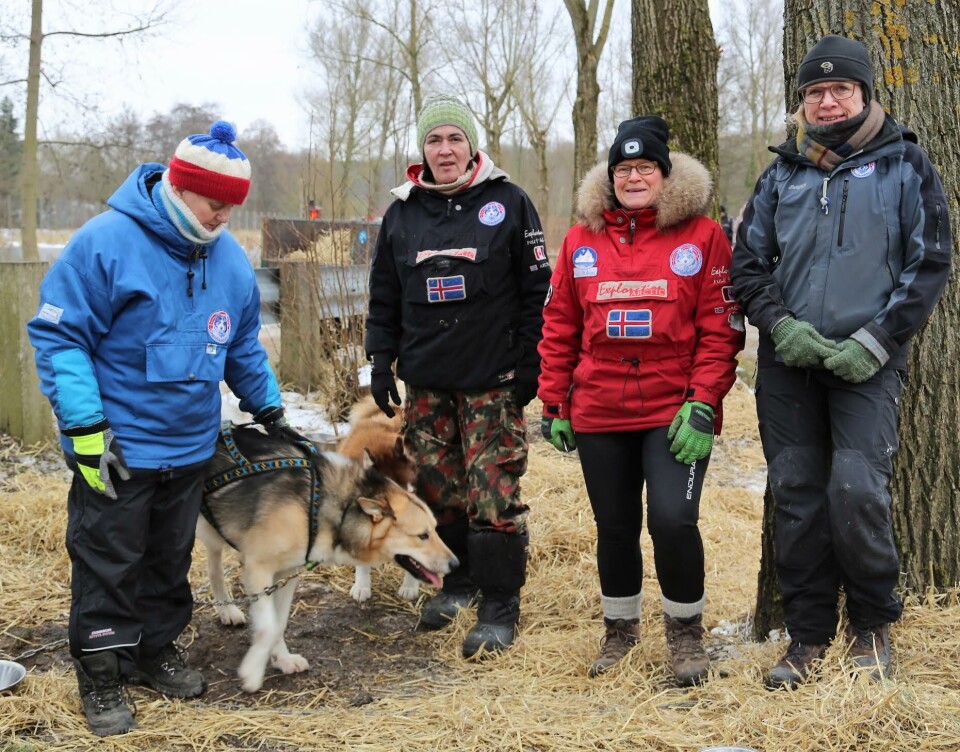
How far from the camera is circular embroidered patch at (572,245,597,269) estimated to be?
10.6 ft

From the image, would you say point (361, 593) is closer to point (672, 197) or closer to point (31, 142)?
point (672, 197)

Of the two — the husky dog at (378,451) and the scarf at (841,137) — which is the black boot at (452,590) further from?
the scarf at (841,137)

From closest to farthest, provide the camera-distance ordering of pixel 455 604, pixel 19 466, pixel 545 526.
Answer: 1. pixel 455 604
2. pixel 545 526
3. pixel 19 466

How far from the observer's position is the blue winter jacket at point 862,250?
271cm

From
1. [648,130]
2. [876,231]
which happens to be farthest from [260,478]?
→ [876,231]

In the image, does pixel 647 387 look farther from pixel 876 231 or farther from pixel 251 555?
pixel 251 555

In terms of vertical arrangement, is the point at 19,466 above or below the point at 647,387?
below

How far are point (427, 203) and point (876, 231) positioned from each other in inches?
77.3

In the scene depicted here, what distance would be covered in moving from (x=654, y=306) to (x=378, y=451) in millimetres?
1773

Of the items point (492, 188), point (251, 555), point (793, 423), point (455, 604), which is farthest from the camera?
point (455, 604)

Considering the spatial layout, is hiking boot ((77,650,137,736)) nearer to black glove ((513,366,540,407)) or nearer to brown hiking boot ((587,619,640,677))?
brown hiking boot ((587,619,640,677))

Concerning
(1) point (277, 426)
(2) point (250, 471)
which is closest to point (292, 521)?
(2) point (250, 471)

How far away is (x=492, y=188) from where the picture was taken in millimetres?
3900

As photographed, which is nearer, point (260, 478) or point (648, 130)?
point (648, 130)
